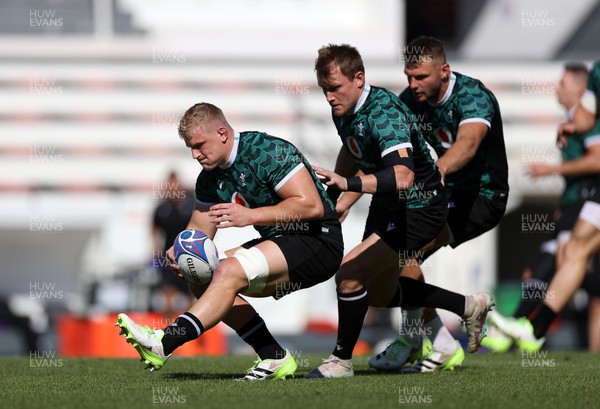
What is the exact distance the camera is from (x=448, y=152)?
23.9 ft

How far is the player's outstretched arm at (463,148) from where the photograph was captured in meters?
7.19

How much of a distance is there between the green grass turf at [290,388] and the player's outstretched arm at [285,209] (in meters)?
0.95

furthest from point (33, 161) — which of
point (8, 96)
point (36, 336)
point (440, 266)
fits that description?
point (440, 266)

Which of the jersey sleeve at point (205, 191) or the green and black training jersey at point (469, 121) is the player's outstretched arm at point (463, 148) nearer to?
the green and black training jersey at point (469, 121)

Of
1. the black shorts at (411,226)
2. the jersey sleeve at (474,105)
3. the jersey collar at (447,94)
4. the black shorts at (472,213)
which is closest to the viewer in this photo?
the black shorts at (411,226)

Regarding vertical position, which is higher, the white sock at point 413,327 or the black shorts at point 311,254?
the black shorts at point 311,254

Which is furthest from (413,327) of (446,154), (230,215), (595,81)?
(595,81)

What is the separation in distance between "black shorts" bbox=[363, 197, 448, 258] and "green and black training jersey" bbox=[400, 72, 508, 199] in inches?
25.1

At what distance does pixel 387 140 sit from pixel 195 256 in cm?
136

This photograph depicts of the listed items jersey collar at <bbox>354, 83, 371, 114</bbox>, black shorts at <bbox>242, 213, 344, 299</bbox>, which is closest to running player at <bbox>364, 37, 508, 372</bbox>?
jersey collar at <bbox>354, 83, 371, 114</bbox>

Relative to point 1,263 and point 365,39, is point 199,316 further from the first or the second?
point 365,39

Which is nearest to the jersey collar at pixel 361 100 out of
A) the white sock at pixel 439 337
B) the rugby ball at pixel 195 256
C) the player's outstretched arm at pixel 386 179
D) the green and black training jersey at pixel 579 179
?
the player's outstretched arm at pixel 386 179

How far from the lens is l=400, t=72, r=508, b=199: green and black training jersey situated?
24.6 feet

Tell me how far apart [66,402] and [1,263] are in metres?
14.7
